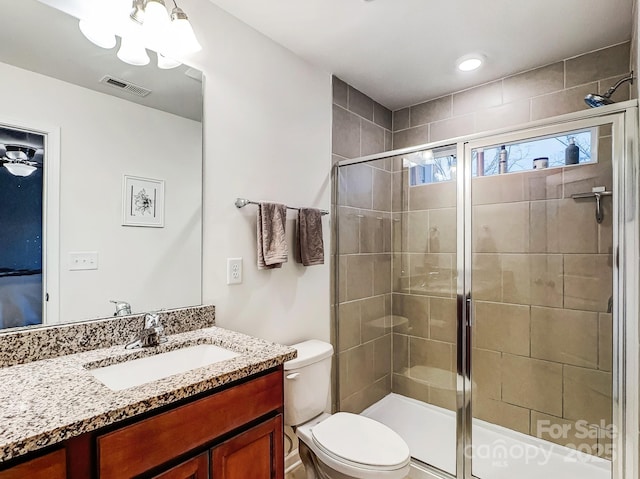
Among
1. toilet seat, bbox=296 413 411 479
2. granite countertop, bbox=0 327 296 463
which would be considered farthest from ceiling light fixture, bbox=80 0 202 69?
toilet seat, bbox=296 413 411 479

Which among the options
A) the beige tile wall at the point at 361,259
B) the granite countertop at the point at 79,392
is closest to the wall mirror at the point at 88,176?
the granite countertop at the point at 79,392

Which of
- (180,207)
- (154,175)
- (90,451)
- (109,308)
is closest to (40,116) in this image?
(154,175)

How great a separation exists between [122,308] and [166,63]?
1.04 metres

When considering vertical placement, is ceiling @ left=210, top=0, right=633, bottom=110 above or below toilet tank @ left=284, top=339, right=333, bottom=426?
above

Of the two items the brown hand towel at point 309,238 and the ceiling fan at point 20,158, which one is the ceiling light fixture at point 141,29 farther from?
the brown hand towel at point 309,238

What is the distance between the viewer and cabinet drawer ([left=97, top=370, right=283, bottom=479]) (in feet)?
2.72

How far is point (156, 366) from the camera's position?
1270mm

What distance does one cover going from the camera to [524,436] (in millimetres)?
2188

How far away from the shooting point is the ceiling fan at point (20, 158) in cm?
111

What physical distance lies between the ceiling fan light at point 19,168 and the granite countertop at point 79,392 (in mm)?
612

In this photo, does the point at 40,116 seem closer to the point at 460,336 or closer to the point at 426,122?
the point at 460,336

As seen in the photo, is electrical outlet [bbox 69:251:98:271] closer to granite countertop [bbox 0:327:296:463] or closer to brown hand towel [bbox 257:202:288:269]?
granite countertop [bbox 0:327:296:463]

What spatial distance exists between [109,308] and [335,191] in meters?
1.47

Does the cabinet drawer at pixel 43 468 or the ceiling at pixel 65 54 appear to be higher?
the ceiling at pixel 65 54
